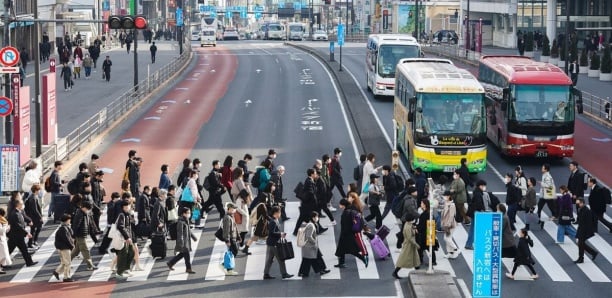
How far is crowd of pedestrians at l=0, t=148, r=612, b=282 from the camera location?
24.6 metres

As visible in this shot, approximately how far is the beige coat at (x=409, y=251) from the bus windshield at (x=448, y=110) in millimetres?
12043

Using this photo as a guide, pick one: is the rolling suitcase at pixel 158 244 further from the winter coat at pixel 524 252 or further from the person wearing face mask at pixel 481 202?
the winter coat at pixel 524 252

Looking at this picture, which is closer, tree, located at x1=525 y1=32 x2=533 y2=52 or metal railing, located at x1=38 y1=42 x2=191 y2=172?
metal railing, located at x1=38 y1=42 x2=191 y2=172

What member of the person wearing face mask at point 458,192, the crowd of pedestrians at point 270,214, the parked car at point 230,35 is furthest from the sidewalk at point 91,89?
the parked car at point 230,35

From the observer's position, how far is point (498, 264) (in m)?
21.8

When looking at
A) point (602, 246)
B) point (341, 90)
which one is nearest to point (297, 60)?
point (341, 90)

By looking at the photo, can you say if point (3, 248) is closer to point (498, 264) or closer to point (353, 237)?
point (353, 237)

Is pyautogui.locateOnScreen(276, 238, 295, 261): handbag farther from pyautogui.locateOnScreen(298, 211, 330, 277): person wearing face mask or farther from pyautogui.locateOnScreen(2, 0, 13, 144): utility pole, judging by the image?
pyautogui.locateOnScreen(2, 0, 13, 144): utility pole

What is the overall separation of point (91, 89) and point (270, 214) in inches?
1528

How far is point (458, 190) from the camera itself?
29.3m

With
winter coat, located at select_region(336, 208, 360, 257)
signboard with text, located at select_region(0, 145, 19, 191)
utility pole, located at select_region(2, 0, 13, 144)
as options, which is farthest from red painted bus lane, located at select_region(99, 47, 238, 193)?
winter coat, located at select_region(336, 208, 360, 257)

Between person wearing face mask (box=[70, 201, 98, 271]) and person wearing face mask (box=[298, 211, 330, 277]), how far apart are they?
4657mm

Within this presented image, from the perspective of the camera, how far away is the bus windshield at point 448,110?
3625 cm

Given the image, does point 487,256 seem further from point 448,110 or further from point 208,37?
point 208,37
